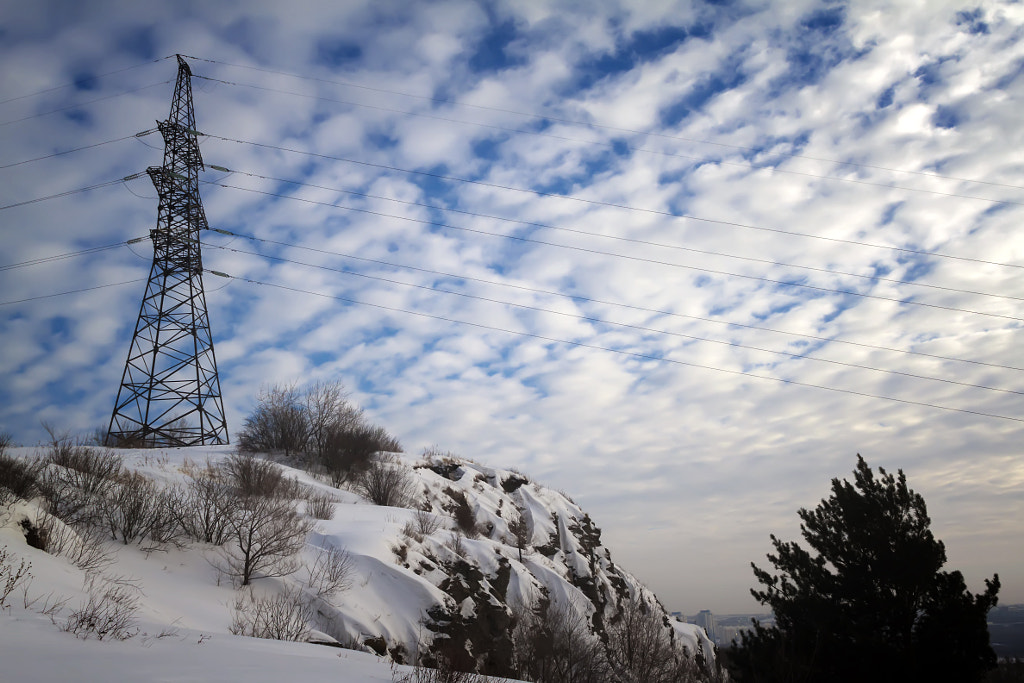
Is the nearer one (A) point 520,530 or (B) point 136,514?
(B) point 136,514

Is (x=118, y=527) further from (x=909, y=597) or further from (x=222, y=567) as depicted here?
(x=909, y=597)

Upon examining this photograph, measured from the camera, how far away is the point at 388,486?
2539cm

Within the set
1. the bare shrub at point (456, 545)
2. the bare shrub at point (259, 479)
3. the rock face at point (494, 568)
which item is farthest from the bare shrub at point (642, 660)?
the bare shrub at point (259, 479)

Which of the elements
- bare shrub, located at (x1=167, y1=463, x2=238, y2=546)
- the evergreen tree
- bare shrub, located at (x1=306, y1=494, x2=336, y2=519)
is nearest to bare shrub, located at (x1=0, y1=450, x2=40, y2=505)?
bare shrub, located at (x1=167, y1=463, x2=238, y2=546)

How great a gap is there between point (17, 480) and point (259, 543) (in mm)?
5323

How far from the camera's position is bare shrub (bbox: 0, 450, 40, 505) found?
10.9 metres

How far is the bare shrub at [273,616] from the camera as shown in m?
11.2

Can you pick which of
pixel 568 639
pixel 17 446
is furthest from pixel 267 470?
pixel 568 639

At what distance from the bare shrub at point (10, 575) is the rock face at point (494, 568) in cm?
678

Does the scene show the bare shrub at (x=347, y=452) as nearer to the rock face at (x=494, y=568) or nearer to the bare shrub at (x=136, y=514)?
the rock face at (x=494, y=568)

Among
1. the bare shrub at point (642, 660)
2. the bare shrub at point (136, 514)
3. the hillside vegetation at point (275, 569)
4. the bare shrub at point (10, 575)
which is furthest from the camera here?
the bare shrub at point (642, 660)

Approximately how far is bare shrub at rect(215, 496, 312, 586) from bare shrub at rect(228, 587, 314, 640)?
795mm

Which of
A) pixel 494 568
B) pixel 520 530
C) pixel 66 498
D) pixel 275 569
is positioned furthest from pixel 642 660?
pixel 66 498

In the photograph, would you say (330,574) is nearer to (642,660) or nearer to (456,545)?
(456,545)
